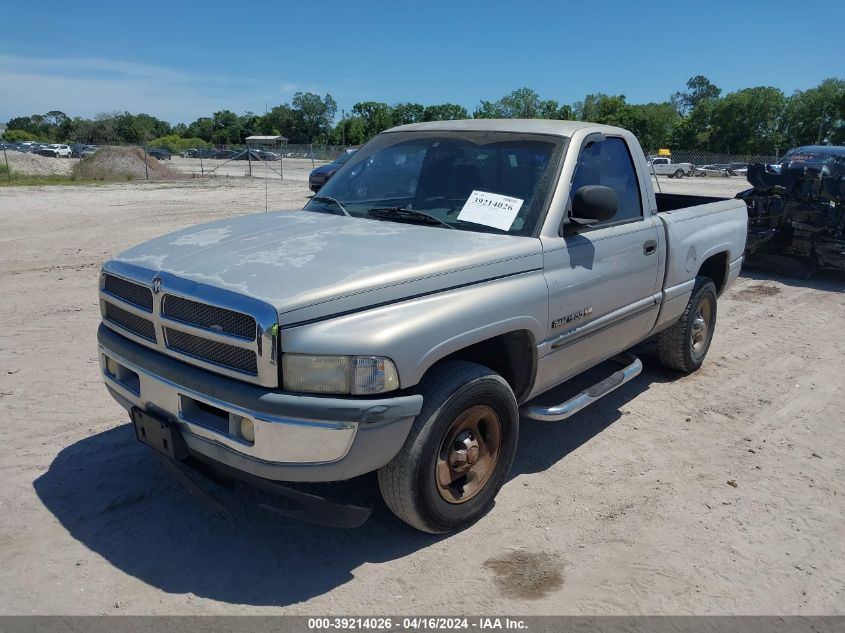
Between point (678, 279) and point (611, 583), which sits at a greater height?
point (678, 279)

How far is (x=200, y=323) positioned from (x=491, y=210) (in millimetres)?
1755

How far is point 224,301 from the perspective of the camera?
2795 mm

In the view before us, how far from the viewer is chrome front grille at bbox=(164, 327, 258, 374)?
2.78 m

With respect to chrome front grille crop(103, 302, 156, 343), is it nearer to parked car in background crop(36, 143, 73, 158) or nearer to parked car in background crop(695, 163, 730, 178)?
parked car in background crop(695, 163, 730, 178)

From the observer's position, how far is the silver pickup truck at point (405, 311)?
9.02 feet

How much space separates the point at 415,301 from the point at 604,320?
1650 millimetres

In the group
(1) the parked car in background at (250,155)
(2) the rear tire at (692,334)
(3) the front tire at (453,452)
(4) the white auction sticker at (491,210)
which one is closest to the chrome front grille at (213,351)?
(3) the front tire at (453,452)

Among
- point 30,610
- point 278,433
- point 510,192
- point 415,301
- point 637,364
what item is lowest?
point 30,610

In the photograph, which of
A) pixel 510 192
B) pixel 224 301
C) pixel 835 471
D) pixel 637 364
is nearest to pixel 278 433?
pixel 224 301

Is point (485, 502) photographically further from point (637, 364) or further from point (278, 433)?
point (637, 364)

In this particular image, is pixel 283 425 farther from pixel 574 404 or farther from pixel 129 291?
pixel 574 404

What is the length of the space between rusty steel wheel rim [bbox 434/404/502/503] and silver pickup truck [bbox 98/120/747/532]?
0.01 m

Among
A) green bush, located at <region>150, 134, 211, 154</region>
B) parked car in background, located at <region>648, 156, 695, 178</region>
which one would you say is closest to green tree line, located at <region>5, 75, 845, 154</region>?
green bush, located at <region>150, 134, 211, 154</region>

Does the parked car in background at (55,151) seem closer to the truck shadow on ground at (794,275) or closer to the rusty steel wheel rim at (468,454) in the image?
the truck shadow on ground at (794,275)
